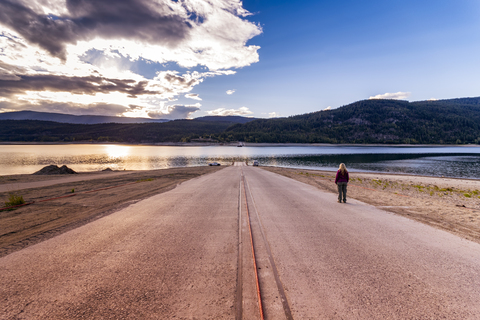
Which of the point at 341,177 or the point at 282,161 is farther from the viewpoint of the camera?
the point at 282,161

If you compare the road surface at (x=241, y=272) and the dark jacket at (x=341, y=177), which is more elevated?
the dark jacket at (x=341, y=177)

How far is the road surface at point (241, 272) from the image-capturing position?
3.25 m

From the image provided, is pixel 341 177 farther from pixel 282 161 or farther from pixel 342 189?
pixel 282 161

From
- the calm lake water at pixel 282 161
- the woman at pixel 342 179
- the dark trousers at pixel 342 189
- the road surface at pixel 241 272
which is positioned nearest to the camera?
the road surface at pixel 241 272

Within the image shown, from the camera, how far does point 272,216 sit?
841cm

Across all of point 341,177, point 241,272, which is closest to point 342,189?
point 341,177

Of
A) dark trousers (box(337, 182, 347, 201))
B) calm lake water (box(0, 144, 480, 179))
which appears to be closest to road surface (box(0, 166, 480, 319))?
dark trousers (box(337, 182, 347, 201))

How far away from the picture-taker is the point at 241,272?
4285mm

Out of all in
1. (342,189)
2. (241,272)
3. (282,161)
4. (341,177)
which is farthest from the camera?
(282,161)

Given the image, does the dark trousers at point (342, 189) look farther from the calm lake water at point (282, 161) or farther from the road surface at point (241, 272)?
the calm lake water at point (282, 161)

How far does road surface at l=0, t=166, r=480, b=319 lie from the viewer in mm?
3250

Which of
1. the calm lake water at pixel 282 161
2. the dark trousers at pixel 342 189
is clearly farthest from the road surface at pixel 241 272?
the calm lake water at pixel 282 161

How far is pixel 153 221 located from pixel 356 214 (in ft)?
26.6

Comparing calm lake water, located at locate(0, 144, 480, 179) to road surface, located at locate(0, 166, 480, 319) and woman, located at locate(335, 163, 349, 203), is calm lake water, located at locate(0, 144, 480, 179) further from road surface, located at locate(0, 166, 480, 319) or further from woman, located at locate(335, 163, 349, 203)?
road surface, located at locate(0, 166, 480, 319)
